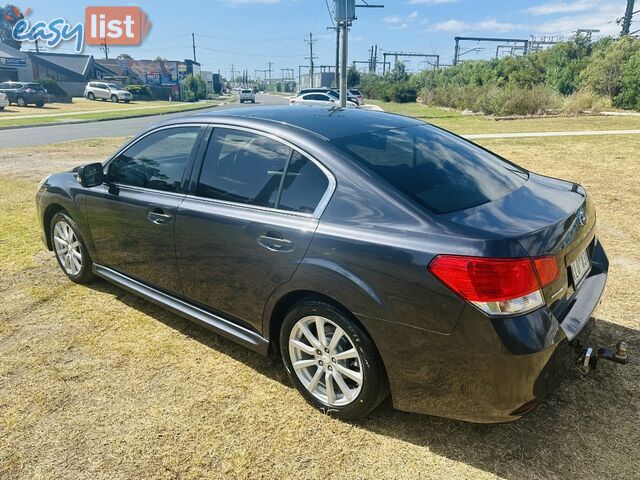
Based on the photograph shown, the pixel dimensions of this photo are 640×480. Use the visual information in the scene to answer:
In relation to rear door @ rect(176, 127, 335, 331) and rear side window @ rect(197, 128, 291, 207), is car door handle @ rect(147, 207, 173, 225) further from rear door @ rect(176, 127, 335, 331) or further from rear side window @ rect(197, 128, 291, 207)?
rear side window @ rect(197, 128, 291, 207)

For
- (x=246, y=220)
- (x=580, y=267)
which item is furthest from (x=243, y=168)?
(x=580, y=267)

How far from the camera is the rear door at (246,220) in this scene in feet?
8.93

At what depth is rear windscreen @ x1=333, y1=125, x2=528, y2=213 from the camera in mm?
2554

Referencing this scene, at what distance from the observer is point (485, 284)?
83.6 inches

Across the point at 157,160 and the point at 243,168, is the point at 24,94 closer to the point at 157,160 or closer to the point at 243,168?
the point at 157,160

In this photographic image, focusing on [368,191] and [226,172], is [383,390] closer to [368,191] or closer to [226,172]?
[368,191]

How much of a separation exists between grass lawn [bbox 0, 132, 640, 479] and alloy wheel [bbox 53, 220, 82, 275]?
43 centimetres

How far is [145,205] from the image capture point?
354cm

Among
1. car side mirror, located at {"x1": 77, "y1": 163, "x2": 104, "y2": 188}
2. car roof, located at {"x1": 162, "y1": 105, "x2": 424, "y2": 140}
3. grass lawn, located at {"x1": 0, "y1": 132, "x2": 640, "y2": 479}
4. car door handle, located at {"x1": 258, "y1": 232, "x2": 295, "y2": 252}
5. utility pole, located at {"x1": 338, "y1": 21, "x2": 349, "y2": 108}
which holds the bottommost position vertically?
grass lawn, located at {"x1": 0, "y1": 132, "x2": 640, "y2": 479}

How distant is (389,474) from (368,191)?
1.39 meters

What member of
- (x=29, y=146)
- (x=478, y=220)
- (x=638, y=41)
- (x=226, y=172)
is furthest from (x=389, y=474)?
(x=638, y=41)

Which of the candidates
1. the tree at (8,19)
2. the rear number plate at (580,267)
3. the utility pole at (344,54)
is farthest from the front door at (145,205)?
the tree at (8,19)

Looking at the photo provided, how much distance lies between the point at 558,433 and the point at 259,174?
219 cm

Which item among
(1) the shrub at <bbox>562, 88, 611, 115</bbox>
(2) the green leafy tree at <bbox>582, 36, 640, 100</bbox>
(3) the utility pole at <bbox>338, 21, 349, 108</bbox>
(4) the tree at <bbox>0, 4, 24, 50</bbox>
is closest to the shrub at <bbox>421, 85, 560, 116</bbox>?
(1) the shrub at <bbox>562, 88, 611, 115</bbox>
